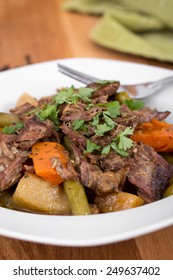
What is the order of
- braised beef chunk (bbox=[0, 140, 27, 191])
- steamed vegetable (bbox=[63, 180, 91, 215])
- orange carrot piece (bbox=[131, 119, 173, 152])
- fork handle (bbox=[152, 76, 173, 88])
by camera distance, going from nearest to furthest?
steamed vegetable (bbox=[63, 180, 91, 215])
braised beef chunk (bbox=[0, 140, 27, 191])
orange carrot piece (bbox=[131, 119, 173, 152])
fork handle (bbox=[152, 76, 173, 88])

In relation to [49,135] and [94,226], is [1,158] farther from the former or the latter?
[94,226]

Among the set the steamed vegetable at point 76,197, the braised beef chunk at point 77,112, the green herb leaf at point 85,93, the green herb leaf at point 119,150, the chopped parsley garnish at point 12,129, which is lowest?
the steamed vegetable at point 76,197

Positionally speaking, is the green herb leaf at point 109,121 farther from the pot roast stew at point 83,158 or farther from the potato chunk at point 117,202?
the potato chunk at point 117,202

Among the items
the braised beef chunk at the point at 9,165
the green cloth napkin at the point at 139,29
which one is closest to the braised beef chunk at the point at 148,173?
the braised beef chunk at the point at 9,165

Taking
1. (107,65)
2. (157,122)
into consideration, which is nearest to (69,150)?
(157,122)

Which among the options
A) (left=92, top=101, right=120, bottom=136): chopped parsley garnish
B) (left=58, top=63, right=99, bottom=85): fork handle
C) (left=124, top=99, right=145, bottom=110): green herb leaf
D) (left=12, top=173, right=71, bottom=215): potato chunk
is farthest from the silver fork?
(left=12, top=173, right=71, bottom=215): potato chunk

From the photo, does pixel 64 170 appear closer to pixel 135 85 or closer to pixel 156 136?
pixel 156 136

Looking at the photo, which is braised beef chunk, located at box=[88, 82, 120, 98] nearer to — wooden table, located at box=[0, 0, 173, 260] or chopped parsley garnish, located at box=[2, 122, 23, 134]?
chopped parsley garnish, located at box=[2, 122, 23, 134]
